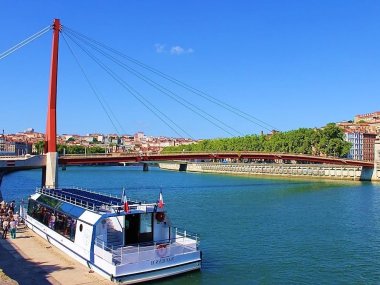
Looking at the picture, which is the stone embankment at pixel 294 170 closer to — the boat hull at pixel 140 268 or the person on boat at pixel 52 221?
the person on boat at pixel 52 221

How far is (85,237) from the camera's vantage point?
16.1 m

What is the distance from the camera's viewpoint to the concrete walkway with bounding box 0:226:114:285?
14359mm

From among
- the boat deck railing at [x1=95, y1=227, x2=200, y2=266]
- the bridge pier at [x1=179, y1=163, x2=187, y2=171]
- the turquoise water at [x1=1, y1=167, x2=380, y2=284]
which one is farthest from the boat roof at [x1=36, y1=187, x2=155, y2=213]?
the bridge pier at [x1=179, y1=163, x2=187, y2=171]

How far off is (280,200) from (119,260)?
89.8 ft

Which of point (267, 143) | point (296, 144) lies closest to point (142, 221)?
point (296, 144)

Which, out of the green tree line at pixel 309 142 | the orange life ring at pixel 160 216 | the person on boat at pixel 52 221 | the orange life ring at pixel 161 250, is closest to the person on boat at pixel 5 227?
the person on boat at pixel 52 221

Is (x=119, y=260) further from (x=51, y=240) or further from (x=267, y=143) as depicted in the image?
(x=267, y=143)

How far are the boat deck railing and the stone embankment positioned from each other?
5389 centimetres

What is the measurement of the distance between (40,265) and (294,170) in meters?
67.9

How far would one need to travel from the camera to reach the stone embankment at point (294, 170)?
6656cm

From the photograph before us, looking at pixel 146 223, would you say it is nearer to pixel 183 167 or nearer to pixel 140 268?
pixel 140 268

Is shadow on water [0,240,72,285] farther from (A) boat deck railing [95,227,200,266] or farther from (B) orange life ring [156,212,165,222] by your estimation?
(B) orange life ring [156,212,165,222]

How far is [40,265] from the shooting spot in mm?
16062

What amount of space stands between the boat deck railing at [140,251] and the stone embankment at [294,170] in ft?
177
